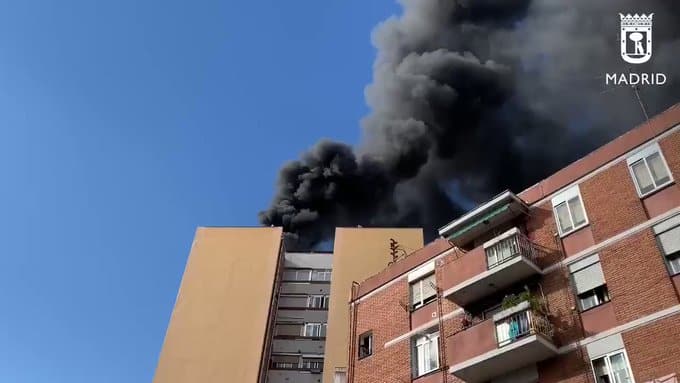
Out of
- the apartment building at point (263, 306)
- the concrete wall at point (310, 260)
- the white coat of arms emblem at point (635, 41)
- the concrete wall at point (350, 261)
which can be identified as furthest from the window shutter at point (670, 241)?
the concrete wall at point (310, 260)

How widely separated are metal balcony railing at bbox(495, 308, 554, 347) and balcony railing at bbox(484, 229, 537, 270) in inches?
69.3

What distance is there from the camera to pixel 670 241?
1405 cm

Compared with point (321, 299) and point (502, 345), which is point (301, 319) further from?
point (502, 345)

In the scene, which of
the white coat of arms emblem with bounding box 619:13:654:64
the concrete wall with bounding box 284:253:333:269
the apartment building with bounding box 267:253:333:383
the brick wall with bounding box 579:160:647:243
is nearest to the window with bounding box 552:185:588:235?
the brick wall with bounding box 579:160:647:243

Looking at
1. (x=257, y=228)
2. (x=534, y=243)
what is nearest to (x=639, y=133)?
(x=534, y=243)

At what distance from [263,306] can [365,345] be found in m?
20.7

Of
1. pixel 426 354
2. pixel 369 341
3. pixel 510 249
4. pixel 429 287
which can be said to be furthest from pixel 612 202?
pixel 369 341

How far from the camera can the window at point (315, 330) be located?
134ft

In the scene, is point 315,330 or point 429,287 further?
point 315,330

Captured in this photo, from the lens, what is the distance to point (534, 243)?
17.1 meters

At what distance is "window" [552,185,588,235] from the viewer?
1645 cm

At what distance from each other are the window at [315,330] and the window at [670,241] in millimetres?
29251

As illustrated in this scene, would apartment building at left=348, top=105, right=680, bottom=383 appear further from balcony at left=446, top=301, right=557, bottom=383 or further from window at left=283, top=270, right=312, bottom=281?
window at left=283, top=270, right=312, bottom=281

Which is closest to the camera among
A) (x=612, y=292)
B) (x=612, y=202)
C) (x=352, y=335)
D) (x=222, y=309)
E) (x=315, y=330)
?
(x=612, y=292)
